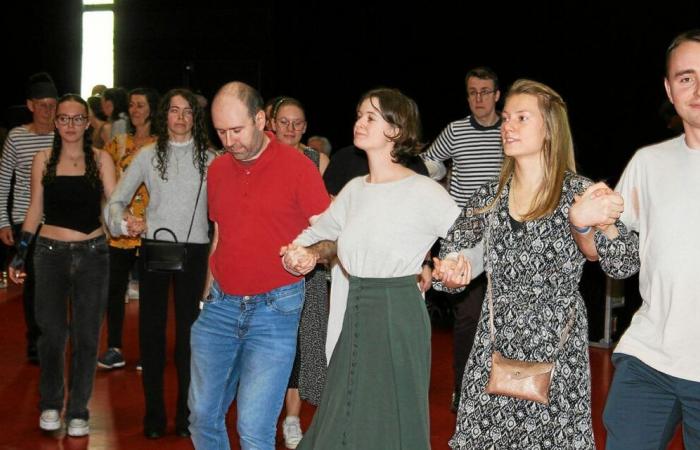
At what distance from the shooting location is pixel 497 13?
34.4 feet

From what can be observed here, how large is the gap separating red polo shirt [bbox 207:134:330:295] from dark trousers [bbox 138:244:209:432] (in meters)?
1.32

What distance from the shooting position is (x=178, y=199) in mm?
5590

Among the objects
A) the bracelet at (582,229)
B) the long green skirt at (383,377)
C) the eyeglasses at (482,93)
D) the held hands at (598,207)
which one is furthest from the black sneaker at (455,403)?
the held hands at (598,207)

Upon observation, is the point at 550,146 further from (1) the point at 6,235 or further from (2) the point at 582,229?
(1) the point at 6,235

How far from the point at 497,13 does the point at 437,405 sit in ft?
16.7

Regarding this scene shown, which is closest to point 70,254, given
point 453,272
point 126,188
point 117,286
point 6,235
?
point 126,188

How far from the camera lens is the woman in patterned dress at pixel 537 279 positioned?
3.25 m

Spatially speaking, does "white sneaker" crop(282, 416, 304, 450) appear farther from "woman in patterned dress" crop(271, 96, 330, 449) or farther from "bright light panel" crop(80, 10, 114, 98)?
"bright light panel" crop(80, 10, 114, 98)

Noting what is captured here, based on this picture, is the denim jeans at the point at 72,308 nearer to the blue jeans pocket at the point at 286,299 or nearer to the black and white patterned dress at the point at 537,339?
the blue jeans pocket at the point at 286,299

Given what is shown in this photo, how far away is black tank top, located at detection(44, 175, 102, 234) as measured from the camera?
5.57 meters

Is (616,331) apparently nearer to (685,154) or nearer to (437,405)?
(437,405)

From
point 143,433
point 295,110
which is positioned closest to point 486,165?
point 295,110

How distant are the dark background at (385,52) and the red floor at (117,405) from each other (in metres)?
2.44

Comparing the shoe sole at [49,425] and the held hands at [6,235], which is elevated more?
the held hands at [6,235]
